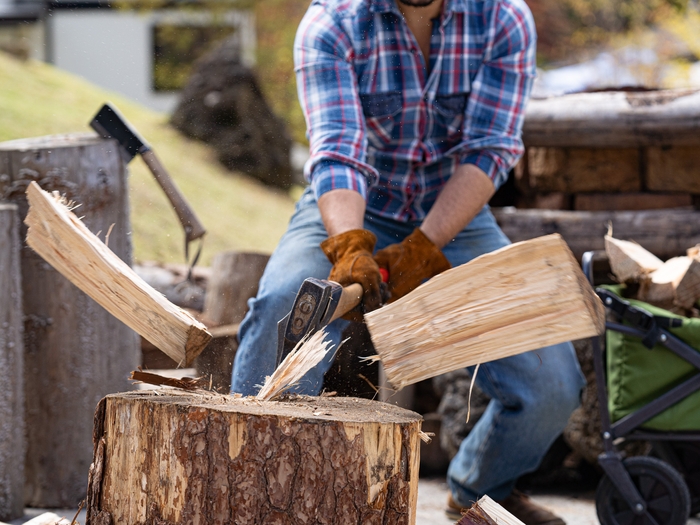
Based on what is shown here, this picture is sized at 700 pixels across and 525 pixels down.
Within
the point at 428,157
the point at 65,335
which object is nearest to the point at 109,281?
the point at 65,335

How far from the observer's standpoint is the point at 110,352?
2.51m

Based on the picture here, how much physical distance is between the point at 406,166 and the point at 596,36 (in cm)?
1099

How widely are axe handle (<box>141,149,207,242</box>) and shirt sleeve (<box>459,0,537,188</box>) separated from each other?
915 mm

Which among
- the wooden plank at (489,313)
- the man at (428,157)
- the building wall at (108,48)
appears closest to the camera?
the wooden plank at (489,313)

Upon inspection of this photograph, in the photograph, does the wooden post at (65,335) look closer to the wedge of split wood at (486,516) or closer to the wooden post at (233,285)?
the wooden post at (233,285)

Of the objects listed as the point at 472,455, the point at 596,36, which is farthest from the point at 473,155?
the point at 596,36

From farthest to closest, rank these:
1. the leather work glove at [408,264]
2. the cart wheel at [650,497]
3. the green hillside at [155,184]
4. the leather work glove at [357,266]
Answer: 1. the green hillside at [155,184]
2. the cart wheel at [650,497]
3. the leather work glove at [408,264]
4. the leather work glove at [357,266]

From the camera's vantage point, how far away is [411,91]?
2219mm

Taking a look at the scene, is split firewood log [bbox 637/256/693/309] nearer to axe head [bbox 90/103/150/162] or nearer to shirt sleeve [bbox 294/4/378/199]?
shirt sleeve [bbox 294/4/378/199]

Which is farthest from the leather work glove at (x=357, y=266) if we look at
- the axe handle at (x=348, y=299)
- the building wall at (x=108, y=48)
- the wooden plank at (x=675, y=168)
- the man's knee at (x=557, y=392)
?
the building wall at (x=108, y=48)

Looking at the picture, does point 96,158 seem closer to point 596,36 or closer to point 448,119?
point 448,119

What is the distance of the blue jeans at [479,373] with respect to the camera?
76.2 inches

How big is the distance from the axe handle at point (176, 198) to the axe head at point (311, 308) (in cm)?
100

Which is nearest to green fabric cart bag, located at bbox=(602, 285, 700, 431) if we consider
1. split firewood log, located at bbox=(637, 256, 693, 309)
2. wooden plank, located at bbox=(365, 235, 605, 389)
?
split firewood log, located at bbox=(637, 256, 693, 309)
